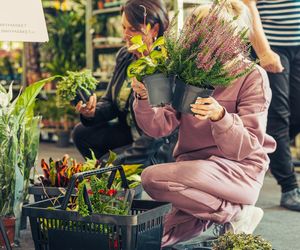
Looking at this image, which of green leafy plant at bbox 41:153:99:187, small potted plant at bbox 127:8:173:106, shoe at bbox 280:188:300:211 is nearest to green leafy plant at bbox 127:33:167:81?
small potted plant at bbox 127:8:173:106

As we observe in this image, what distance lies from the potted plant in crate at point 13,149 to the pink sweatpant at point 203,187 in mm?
531

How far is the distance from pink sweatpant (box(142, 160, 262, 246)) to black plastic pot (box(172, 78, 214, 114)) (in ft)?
1.10

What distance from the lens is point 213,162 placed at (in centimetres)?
262

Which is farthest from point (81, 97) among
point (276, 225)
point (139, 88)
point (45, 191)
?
point (276, 225)

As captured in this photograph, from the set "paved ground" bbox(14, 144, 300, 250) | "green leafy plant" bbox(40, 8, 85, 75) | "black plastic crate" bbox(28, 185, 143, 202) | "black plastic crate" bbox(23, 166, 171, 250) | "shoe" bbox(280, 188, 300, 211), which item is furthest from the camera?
"green leafy plant" bbox(40, 8, 85, 75)

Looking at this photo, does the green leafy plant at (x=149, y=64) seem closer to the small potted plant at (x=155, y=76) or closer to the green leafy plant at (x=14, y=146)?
the small potted plant at (x=155, y=76)

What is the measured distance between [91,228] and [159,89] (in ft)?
1.75

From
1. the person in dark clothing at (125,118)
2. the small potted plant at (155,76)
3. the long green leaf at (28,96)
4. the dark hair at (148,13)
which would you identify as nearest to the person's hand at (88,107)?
the person in dark clothing at (125,118)

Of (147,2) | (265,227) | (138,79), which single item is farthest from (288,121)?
(138,79)

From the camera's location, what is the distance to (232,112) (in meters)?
2.70

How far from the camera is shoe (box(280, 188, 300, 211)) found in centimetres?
372

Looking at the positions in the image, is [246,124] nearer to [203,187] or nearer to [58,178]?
[203,187]

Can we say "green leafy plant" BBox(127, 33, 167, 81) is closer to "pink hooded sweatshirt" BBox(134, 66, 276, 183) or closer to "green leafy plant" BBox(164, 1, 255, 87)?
"green leafy plant" BBox(164, 1, 255, 87)

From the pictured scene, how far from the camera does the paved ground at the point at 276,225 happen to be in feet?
9.61
